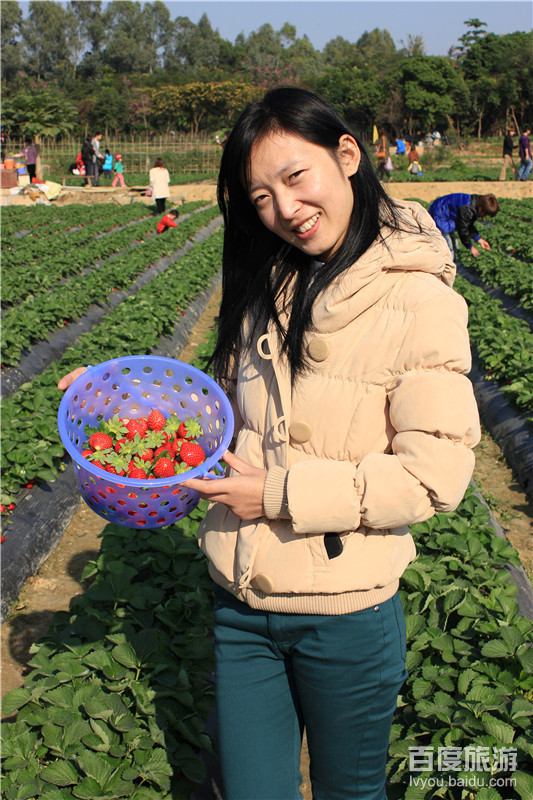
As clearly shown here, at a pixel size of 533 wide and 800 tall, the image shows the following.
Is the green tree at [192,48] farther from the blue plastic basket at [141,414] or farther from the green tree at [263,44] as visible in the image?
the blue plastic basket at [141,414]

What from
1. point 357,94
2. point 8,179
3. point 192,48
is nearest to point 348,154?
point 8,179

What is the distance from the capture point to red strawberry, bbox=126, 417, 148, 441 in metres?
1.96

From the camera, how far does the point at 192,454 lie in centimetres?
185

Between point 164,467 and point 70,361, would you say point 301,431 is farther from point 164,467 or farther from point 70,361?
point 70,361

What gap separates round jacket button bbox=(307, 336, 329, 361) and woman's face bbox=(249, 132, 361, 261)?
0.20 meters

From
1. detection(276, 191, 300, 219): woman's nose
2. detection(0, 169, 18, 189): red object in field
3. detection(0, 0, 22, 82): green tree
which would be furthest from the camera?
detection(0, 0, 22, 82): green tree

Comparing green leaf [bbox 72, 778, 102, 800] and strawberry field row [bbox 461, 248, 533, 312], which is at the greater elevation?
strawberry field row [bbox 461, 248, 533, 312]

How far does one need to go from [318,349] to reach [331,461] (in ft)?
0.79

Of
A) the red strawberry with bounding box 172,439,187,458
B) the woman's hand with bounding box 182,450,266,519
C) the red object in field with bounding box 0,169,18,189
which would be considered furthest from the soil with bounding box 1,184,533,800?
the red object in field with bounding box 0,169,18,189

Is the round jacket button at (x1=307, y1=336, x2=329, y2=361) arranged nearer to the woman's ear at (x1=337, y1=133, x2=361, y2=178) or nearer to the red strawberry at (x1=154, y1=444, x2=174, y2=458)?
the woman's ear at (x1=337, y1=133, x2=361, y2=178)

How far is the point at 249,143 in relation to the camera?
147 cm

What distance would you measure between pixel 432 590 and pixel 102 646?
139cm

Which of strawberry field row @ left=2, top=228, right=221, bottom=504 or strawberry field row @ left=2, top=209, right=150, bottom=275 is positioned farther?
strawberry field row @ left=2, top=209, right=150, bottom=275

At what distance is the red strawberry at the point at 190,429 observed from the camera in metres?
1.92
